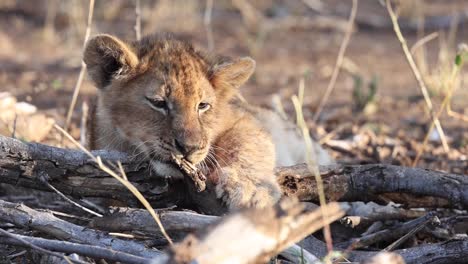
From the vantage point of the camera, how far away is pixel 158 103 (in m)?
4.15

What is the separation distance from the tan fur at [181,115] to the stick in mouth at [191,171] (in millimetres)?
47

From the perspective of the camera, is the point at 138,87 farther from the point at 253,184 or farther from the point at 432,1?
the point at 432,1

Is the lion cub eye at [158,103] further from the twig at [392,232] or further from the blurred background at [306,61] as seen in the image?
the blurred background at [306,61]

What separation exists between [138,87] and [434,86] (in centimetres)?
401

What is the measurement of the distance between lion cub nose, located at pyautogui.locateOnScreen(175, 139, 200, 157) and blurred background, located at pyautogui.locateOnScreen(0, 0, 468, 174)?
1.86 meters

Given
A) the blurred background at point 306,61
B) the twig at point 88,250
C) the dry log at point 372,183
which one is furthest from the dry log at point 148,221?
the blurred background at point 306,61

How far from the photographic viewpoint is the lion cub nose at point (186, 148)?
153 inches

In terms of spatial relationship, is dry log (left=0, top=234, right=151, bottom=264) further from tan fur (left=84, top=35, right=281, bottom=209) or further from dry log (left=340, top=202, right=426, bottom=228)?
dry log (left=340, top=202, right=426, bottom=228)

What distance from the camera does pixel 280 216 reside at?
8.68ft

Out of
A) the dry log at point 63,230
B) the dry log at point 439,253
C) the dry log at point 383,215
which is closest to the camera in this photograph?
the dry log at point 63,230

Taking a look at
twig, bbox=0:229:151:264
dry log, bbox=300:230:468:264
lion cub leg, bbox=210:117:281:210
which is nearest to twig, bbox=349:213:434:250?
dry log, bbox=300:230:468:264


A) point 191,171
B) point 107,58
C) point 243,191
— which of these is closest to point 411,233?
point 243,191

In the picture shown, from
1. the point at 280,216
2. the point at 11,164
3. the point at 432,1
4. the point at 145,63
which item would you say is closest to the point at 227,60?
the point at 145,63

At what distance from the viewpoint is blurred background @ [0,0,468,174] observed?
20.6ft
